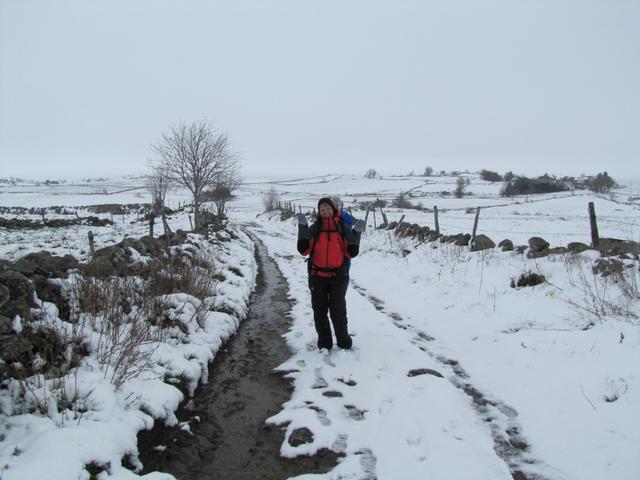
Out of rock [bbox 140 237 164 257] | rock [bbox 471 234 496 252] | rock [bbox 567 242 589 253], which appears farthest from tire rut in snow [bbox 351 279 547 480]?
rock [bbox 140 237 164 257]

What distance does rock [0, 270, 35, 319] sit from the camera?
3.71 metres

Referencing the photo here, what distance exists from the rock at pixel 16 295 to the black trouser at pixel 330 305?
304 centimetres

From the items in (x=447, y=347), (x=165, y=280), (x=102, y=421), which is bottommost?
(x=447, y=347)

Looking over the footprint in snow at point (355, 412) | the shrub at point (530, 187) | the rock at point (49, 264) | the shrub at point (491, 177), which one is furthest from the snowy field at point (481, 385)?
the shrub at point (491, 177)

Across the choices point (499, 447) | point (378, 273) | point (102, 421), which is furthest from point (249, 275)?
point (499, 447)

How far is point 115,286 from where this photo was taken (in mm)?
5246

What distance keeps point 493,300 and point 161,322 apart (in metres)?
5.25

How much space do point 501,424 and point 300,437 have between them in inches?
69.7

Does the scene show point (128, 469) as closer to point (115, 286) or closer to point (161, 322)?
point (161, 322)

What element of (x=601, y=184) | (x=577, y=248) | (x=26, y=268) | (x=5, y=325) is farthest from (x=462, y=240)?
(x=601, y=184)

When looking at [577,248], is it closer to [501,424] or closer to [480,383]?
[480,383]

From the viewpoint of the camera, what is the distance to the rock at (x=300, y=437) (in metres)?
3.37

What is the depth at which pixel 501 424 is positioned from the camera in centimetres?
355

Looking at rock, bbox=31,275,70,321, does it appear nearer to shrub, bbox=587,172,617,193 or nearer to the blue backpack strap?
the blue backpack strap
